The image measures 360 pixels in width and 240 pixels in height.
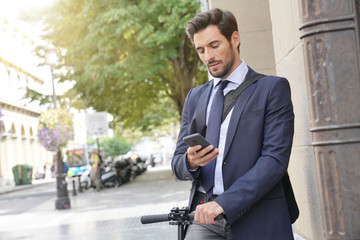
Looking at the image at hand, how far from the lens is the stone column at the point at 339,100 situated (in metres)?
2.56

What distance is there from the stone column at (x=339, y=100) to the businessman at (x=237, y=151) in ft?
0.68

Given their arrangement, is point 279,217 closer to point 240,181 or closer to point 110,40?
point 240,181

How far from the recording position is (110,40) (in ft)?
65.4

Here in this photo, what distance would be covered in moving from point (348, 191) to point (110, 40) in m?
18.0

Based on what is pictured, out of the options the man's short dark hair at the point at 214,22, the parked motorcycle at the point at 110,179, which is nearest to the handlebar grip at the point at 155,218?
the man's short dark hair at the point at 214,22

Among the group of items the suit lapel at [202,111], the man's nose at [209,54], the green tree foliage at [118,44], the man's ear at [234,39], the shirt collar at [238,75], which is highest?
the green tree foliage at [118,44]

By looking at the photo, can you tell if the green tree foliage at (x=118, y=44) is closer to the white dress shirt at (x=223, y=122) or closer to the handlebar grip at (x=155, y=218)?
the white dress shirt at (x=223, y=122)

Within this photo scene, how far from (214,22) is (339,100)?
27.1 inches

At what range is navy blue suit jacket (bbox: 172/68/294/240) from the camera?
7.72 feet

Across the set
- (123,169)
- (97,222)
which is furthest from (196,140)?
(123,169)

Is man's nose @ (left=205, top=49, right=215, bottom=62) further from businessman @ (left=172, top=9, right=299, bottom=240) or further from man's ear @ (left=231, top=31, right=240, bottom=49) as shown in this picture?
man's ear @ (left=231, top=31, right=240, bottom=49)

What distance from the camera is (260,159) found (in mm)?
2396

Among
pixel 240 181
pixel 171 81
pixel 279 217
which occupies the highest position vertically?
pixel 171 81

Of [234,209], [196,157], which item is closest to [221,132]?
[196,157]
